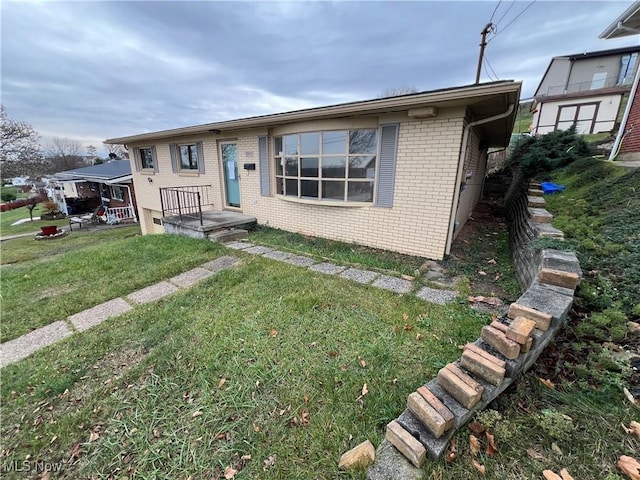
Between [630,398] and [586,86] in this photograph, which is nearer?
[630,398]

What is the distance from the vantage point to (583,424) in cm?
141

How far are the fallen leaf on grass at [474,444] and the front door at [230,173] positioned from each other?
7585 millimetres

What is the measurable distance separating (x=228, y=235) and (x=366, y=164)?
3.48 metres

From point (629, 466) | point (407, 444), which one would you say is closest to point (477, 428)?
point (407, 444)

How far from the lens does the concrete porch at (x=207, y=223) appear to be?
6228mm

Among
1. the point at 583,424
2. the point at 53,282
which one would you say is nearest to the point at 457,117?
the point at 583,424

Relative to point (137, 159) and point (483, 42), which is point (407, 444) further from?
point (137, 159)

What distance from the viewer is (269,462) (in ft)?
5.05

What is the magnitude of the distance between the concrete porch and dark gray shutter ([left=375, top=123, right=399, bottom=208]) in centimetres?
362

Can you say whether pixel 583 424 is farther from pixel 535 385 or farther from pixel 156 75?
pixel 156 75

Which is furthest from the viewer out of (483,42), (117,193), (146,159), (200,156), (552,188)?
(117,193)

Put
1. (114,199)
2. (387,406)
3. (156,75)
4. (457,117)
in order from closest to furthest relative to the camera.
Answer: (387,406) → (457,117) → (156,75) → (114,199)

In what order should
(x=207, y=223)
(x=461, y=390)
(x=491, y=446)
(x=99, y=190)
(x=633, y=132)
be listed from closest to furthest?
1. (x=491, y=446)
2. (x=461, y=390)
3. (x=207, y=223)
4. (x=633, y=132)
5. (x=99, y=190)

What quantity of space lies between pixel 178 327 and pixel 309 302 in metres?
1.48
